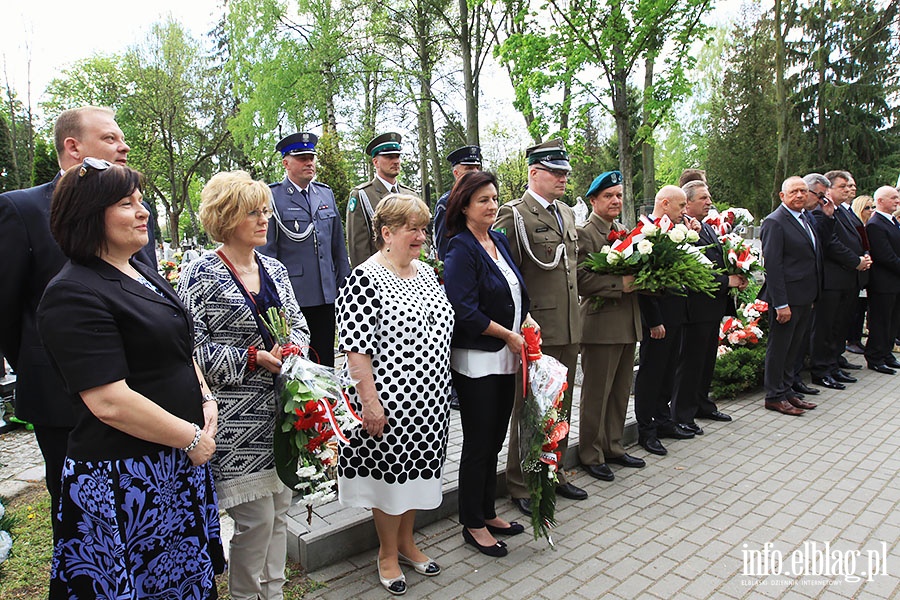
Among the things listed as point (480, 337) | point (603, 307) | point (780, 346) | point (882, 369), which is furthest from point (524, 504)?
point (882, 369)

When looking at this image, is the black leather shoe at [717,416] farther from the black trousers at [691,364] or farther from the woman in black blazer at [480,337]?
the woman in black blazer at [480,337]

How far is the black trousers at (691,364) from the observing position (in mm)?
5586

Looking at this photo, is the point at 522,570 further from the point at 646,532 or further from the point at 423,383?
the point at 423,383

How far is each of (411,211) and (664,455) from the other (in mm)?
3415

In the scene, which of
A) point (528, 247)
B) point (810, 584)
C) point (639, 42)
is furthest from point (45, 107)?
point (810, 584)

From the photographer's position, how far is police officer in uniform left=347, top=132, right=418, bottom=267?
5037 millimetres

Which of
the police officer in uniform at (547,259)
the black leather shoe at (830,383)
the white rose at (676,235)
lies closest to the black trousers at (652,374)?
the white rose at (676,235)

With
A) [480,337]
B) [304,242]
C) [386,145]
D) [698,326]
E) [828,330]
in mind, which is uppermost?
[386,145]

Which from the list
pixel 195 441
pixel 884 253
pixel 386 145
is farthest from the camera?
pixel 884 253

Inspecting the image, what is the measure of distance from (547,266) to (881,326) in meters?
6.50

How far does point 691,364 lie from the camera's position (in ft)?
18.3

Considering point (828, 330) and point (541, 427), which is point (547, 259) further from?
point (828, 330)

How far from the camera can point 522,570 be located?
334 cm

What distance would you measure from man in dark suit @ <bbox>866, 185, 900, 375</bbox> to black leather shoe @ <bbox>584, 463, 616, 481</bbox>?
5.58 metres
